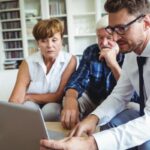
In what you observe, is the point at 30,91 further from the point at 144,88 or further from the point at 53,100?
the point at 144,88

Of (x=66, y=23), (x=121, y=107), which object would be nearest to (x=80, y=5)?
(x=66, y=23)

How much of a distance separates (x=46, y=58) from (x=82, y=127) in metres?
1.14

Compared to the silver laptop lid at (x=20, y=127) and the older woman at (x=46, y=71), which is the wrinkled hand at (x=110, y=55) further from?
the silver laptop lid at (x=20, y=127)

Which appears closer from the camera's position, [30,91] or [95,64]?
[95,64]

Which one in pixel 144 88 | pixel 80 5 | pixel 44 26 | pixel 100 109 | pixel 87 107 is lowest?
pixel 87 107

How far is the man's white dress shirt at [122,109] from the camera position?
991 mm

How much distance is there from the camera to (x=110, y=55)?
1.79 metres

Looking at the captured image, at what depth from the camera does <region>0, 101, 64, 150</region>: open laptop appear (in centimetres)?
85

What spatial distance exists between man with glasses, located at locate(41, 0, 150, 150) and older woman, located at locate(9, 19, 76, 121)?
25.6 inches

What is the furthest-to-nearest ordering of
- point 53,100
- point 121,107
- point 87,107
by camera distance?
point 53,100, point 87,107, point 121,107

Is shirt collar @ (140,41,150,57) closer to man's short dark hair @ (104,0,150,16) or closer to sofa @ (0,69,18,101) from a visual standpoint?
man's short dark hair @ (104,0,150,16)

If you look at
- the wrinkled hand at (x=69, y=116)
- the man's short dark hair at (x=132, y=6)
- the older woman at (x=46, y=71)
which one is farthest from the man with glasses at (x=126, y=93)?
the older woman at (x=46, y=71)

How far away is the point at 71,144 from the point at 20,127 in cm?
18

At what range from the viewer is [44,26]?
2.05 meters
